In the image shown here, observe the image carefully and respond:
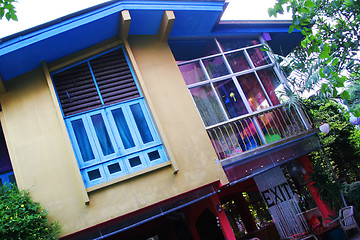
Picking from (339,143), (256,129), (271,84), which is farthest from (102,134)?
(339,143)

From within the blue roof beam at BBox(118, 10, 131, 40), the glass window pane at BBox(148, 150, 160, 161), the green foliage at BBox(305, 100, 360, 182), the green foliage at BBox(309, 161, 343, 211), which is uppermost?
the blue roof beam at BBox(118, 10, 131, 40)

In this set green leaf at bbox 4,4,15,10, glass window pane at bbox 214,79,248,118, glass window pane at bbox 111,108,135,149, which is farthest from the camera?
glass window pane at bbox 214,79,248,118

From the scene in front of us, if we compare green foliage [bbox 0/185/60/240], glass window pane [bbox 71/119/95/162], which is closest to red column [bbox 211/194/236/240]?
glass window pane [bbox 71/119/95/162]

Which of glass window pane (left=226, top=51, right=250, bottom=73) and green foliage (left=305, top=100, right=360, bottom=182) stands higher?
glass window pane (left=226, top=51, right=250, bottom=73)

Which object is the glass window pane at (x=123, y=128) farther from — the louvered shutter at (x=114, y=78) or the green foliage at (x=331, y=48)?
the green foliage at (x=331, y=48)

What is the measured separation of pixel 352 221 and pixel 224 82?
4.59m

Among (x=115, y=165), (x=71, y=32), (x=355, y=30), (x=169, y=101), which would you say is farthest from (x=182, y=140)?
(x=355, y=30)

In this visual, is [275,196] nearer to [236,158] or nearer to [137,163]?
[236,158]

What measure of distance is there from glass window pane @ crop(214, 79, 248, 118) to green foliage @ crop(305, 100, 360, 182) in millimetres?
4938

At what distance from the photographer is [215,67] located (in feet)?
27.7

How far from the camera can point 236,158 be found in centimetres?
721

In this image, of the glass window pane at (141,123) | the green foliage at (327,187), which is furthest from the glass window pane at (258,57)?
the glass window pane at (141,123)

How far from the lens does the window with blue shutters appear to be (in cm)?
666

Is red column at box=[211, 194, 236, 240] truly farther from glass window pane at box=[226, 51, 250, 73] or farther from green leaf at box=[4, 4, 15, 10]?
green leaf at box=[4, 4, 15, 10]
